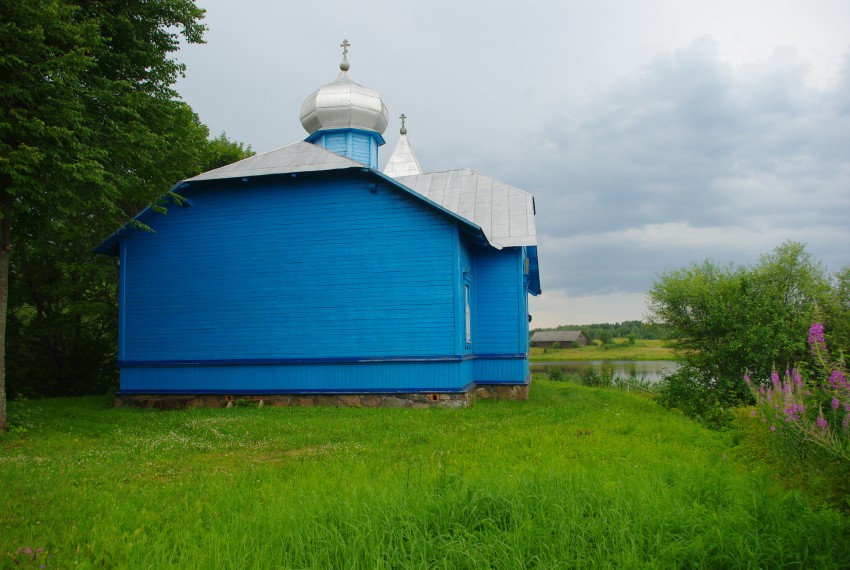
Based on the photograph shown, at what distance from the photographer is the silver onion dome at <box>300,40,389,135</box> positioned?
18.5 m

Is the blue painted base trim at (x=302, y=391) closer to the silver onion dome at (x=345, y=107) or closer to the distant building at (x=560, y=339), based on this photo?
the silver onion dome at (x=345, y=107)

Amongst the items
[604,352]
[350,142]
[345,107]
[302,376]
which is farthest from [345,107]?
[604,352]

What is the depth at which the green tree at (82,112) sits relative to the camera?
980cm

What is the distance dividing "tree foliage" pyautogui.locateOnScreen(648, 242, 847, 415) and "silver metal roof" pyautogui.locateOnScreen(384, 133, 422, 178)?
1389 centimetres

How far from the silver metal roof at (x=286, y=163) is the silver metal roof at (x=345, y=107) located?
116 inches

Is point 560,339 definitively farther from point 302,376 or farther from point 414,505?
point 414,505

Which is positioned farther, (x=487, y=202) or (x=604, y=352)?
(x=604, y=352)

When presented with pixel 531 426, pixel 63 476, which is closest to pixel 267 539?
pixel 63 476

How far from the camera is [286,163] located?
1504cm

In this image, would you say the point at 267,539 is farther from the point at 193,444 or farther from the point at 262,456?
the point at 193,444

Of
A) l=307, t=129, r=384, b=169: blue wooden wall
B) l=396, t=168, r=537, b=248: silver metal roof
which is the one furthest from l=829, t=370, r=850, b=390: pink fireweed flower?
l=307, t=129, r=384, b=169: blue wooden wall

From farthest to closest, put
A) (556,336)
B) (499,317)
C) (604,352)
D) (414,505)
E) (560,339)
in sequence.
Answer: (556,336) < (560,339) < (604,352) < (499,317) < (414,505)

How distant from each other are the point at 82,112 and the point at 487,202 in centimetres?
1056

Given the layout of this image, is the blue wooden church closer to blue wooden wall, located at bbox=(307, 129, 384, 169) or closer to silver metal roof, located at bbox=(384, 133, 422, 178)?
blue wooden wall, located at bbox=(307, 129, 384, 169)
